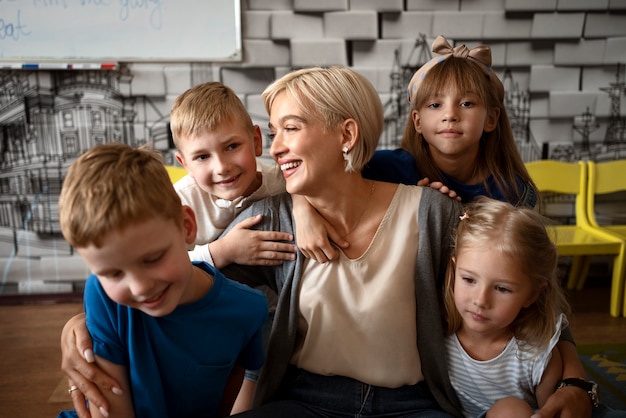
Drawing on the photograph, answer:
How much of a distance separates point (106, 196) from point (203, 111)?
624 mm

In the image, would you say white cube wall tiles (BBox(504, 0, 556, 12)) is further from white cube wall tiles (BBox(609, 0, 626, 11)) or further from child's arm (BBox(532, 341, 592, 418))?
child's arm (BBox(532, 341, 592, 418))

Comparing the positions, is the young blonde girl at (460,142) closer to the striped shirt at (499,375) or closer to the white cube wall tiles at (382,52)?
the striped shirt at (499,375)

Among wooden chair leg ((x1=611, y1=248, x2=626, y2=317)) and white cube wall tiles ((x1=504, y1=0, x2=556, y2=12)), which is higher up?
white cube wall tiles ((x1=504, y1=0, x2=556, y2=12))

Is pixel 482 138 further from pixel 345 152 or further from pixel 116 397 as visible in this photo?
pixel 116 397

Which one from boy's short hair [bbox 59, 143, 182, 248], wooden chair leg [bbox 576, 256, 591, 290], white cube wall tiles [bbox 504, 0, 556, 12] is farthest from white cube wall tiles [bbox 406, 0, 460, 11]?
boy's short hair [bbox 59, 143, 182, 248]

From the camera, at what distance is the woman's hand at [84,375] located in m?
1.07

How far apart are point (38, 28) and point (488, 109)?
2.68 meters

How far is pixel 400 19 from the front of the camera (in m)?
3.24

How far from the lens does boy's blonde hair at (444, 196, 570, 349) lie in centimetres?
127

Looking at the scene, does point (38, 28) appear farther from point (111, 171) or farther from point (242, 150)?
point (111, 171)

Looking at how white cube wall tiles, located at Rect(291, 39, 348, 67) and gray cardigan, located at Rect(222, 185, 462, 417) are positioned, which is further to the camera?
white cube wall tiles, located at Rect(291, 39, 348, 67)

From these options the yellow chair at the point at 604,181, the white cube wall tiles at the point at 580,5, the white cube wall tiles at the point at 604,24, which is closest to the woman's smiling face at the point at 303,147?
the yellow chair at the point at 604,181

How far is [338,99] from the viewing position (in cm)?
135

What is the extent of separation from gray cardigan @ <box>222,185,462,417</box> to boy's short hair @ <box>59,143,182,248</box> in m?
0.48
